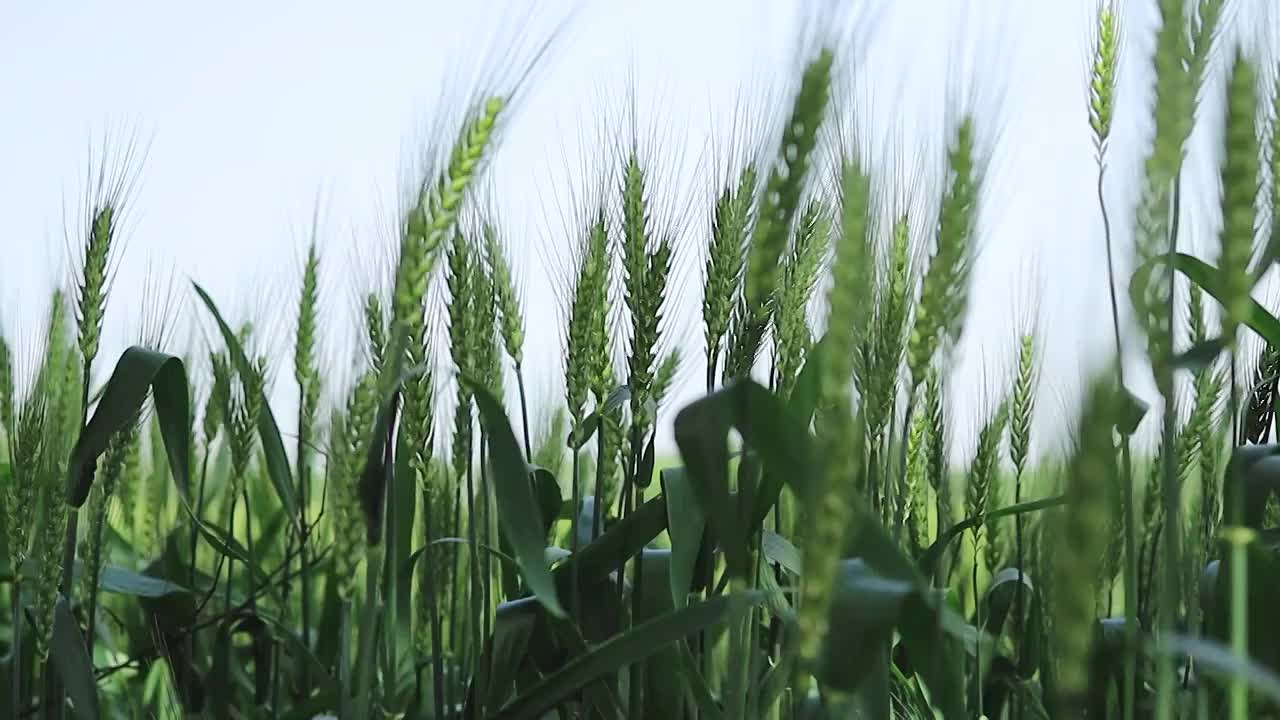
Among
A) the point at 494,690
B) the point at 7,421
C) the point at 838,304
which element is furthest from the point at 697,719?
the point at 7,421

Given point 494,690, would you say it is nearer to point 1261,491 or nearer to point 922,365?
point 922,365

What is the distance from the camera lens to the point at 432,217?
0.86 metres

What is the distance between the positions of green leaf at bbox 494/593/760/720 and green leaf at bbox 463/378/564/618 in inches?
1.9

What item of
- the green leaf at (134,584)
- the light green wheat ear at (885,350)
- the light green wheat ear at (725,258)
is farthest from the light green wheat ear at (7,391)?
the light green wheat ear at (885,350)

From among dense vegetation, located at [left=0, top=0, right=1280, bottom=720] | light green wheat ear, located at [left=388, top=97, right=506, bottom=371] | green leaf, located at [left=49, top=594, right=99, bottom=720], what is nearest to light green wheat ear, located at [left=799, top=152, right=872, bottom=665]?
dense vegetation, located at [left=0, top=0, right=1280, bottom=720]

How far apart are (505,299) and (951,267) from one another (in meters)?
0.58

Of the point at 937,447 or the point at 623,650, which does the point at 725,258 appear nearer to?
the point at 623,650

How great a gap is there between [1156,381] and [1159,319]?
4 centimetres

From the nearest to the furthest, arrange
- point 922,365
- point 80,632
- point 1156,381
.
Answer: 1. point 1156,381
2. point 922,365
3. point 80,632

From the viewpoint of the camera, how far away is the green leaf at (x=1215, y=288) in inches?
39.4

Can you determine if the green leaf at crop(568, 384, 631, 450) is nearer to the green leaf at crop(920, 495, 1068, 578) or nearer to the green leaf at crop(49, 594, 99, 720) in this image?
the green leaf at crop(920, 495, 1068, 578)

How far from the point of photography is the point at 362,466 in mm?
854

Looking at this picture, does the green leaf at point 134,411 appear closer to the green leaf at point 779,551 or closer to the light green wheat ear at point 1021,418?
the green leaf at point 779,551

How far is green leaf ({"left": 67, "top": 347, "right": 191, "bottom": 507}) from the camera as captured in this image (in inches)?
45.6
